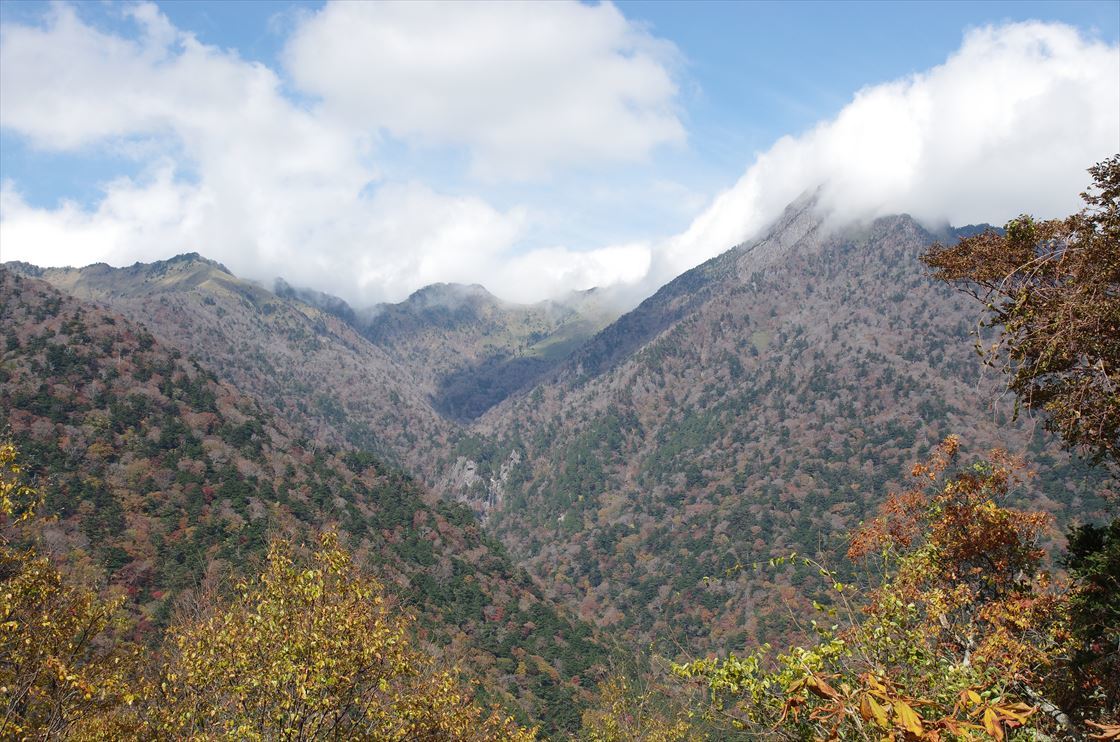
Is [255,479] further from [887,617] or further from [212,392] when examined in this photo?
[887,617]

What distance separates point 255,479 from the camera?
15275 cm

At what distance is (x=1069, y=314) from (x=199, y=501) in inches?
5984

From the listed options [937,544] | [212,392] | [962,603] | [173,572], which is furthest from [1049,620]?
[212,392]

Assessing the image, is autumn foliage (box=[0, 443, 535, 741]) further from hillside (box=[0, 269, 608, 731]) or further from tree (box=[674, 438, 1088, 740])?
hillside (box=[0, 269, 608, 731])

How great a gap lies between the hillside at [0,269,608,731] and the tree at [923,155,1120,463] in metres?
98.9

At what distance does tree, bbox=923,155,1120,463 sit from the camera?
45.8 ft

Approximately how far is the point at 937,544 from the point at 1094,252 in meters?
11.4

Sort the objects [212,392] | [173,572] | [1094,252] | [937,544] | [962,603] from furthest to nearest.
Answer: [212,392] < [173,572] < [937,544] < [962,603] < [1094,252]

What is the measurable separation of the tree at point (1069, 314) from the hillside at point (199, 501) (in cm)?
9891

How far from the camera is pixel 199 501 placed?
135m

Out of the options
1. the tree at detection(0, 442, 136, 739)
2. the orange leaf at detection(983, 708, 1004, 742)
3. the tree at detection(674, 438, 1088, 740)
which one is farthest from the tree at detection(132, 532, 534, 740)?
the orange leaf at detection(983, 708, 1004, 742)

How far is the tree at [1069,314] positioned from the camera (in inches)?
550

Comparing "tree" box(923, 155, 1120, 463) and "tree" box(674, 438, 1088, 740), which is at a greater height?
"tree" box(923, 155, 1120, 463)

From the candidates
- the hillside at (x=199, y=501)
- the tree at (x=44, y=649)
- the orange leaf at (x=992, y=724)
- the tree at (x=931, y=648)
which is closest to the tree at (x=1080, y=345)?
the tree at (x=931, y=648)
